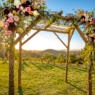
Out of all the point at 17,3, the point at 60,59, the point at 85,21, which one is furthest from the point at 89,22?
the point at 60,59

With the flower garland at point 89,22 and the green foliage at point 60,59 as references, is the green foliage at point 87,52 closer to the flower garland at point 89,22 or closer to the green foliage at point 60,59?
the flower garland at point 89,22

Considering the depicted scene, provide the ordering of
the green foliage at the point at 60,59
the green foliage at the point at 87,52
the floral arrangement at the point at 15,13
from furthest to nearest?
the green foliage at the point at 60,59
the green foliage at the point at 87,52
the floral arrangement at the point at 15,13

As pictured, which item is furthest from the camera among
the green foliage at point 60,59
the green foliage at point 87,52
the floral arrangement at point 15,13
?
the green foliage at point 60,59

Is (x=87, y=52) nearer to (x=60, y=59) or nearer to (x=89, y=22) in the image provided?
(x=89, y=22)

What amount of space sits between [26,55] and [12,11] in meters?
13.8

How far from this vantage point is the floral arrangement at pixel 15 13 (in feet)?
19.5

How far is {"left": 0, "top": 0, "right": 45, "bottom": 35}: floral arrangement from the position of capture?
593 cm

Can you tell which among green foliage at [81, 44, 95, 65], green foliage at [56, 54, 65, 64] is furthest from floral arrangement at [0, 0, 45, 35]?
green foliage at [56, 54, 65, 64]

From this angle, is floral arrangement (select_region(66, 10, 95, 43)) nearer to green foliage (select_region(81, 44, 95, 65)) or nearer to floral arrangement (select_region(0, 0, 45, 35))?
green foliage (select_region(81, 44, 95, 65))

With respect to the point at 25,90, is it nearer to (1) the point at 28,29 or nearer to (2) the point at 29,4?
(1) the point at 28,29

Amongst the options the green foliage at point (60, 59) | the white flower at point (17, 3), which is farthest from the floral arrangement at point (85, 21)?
the green foliage at point (60, 59)

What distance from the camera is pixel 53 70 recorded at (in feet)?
46.5

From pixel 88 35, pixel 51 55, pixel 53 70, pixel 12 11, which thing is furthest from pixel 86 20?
pixel 51 55

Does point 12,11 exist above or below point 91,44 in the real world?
above
